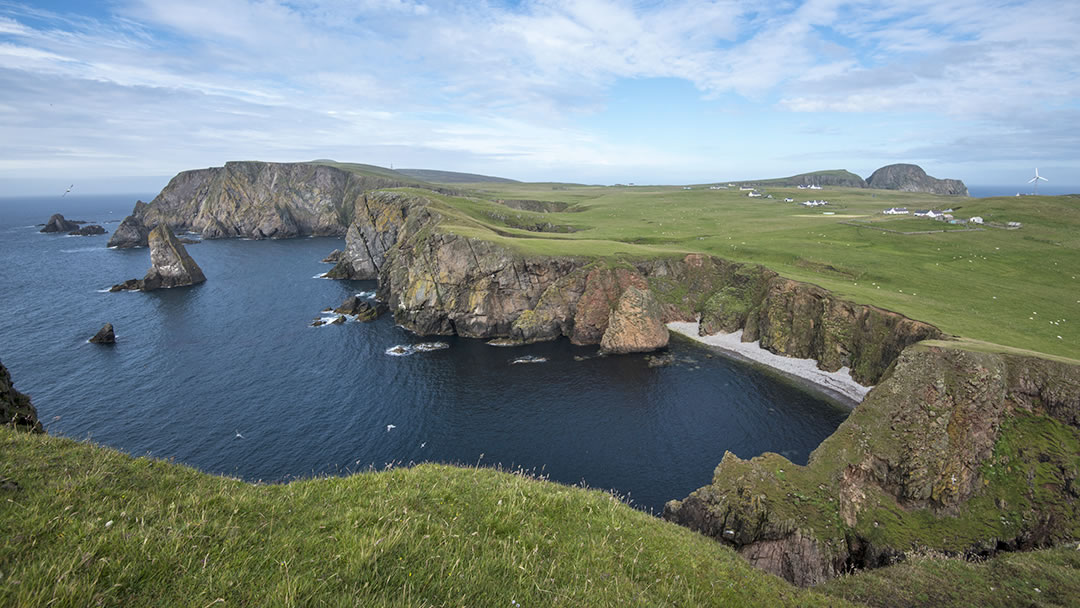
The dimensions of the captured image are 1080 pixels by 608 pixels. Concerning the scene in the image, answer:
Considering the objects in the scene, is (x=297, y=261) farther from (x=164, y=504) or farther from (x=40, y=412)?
(x=164, y=504)

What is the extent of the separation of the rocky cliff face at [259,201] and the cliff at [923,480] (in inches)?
6777

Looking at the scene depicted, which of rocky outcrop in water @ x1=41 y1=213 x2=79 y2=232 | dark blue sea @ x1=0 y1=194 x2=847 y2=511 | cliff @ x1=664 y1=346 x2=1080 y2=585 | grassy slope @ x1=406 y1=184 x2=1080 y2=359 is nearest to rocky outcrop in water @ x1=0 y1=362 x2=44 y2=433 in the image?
dark blue sea @ x1=0 y1=194 x2=847 y2=511

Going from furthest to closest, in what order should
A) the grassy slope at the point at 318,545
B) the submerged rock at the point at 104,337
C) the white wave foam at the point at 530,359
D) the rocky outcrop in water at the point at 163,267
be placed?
the rocky outcrop in water at the point at 163,267 → the submerged rock at the point at 104,337 → the white wave foam at the point at 530,359 → the grassy slope at the point at 318,545

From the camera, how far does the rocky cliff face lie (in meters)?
170

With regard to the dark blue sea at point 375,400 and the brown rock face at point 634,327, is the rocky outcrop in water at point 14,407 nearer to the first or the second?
the dark blue sea at point 375,400

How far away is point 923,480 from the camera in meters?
28.8

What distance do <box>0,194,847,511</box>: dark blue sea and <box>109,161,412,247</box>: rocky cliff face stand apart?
324ft

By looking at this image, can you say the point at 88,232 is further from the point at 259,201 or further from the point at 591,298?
the point at 591,298

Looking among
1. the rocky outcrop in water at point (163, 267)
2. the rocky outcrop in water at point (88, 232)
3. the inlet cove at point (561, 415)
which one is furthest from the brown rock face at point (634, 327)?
the rocky outcrop in water at point (88, 232)

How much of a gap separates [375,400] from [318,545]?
45050mm

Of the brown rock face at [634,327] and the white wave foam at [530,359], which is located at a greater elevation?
the brown rock face at [634,327]

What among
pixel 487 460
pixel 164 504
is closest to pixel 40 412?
pixel 487 460

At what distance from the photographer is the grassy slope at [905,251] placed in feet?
152

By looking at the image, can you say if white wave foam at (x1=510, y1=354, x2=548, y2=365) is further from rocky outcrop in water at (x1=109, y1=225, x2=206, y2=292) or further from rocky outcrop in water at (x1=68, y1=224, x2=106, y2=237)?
rocky outcrop in water at (x1=68, y1=224, x2=106, y2=237)
